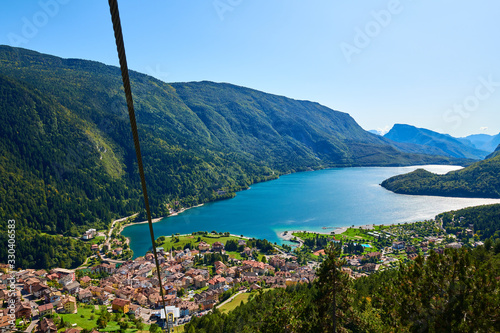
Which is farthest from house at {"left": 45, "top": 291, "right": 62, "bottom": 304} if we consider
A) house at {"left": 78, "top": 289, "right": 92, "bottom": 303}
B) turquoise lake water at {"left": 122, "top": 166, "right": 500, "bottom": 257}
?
turquoise lake water at {"left": 122, "top": 166, "right": 500, "bottom": 257}

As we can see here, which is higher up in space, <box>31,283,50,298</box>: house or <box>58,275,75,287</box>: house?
<box>31,283,50,298</box>: house

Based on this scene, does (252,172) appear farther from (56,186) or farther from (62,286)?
(62,286)

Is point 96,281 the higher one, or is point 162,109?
point 162,109

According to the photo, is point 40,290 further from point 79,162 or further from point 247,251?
point 79,162

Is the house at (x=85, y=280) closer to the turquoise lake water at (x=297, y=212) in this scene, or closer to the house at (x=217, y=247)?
the turquoise lake water at (x=297, y=212)

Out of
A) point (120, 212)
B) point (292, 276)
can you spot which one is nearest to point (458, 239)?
point (292, 276)

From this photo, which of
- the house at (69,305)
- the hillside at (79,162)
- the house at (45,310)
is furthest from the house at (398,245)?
the hillside at (79,162)

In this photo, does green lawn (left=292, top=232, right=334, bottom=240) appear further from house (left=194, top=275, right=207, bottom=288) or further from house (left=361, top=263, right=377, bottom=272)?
house (left=194, top=275, right=207, bottom=288)
